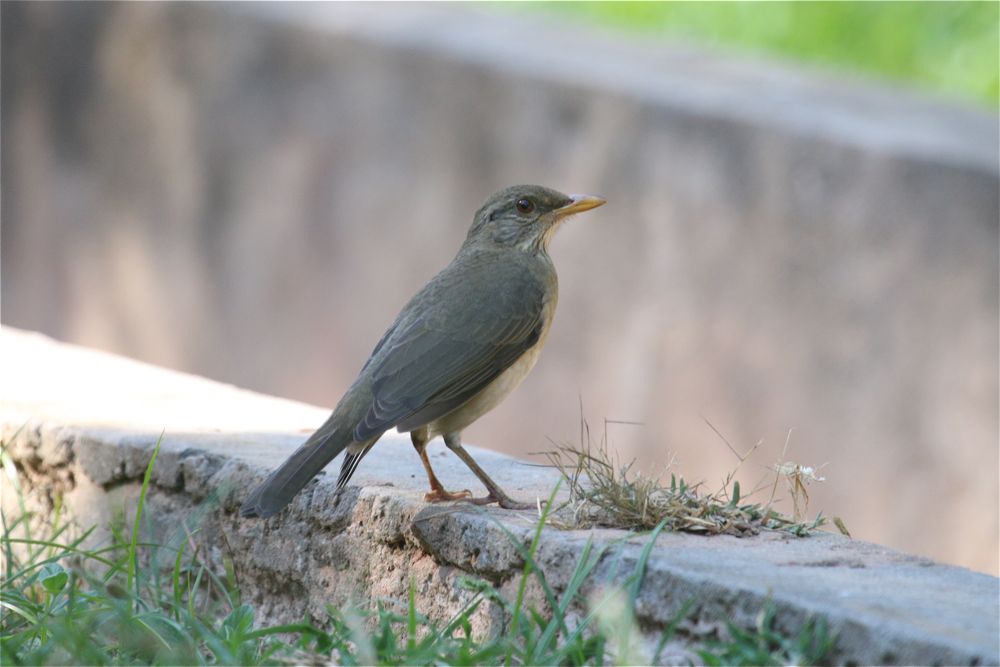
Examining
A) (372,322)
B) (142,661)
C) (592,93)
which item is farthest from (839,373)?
(142,661)

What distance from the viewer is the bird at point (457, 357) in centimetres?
401

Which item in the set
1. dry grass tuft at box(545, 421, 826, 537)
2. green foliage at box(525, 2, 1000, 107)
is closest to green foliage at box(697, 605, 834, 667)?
dry grass tuft at box(545, 421, 826, 537)

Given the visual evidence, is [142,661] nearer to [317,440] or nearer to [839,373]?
[317,440]

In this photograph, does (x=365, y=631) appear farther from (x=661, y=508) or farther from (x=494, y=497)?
(x=661, y=508)

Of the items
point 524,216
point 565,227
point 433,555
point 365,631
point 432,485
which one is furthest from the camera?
point 565,227

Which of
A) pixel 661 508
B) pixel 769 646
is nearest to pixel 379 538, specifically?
pixel 661 508

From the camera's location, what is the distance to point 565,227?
9.15m

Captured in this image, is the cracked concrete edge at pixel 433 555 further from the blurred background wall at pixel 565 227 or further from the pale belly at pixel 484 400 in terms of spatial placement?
the blurred background wall at pixel 565 227

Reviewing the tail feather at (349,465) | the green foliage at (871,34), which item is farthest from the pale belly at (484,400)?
the green foliage at (871,34)

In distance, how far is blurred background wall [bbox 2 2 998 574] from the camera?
309 inches

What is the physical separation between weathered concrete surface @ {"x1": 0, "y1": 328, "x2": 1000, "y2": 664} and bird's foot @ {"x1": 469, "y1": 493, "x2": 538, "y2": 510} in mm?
91

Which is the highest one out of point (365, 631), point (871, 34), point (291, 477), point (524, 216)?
point (871, 34)

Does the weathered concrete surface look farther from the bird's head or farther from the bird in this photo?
the bird's head

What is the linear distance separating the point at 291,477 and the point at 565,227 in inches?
215
